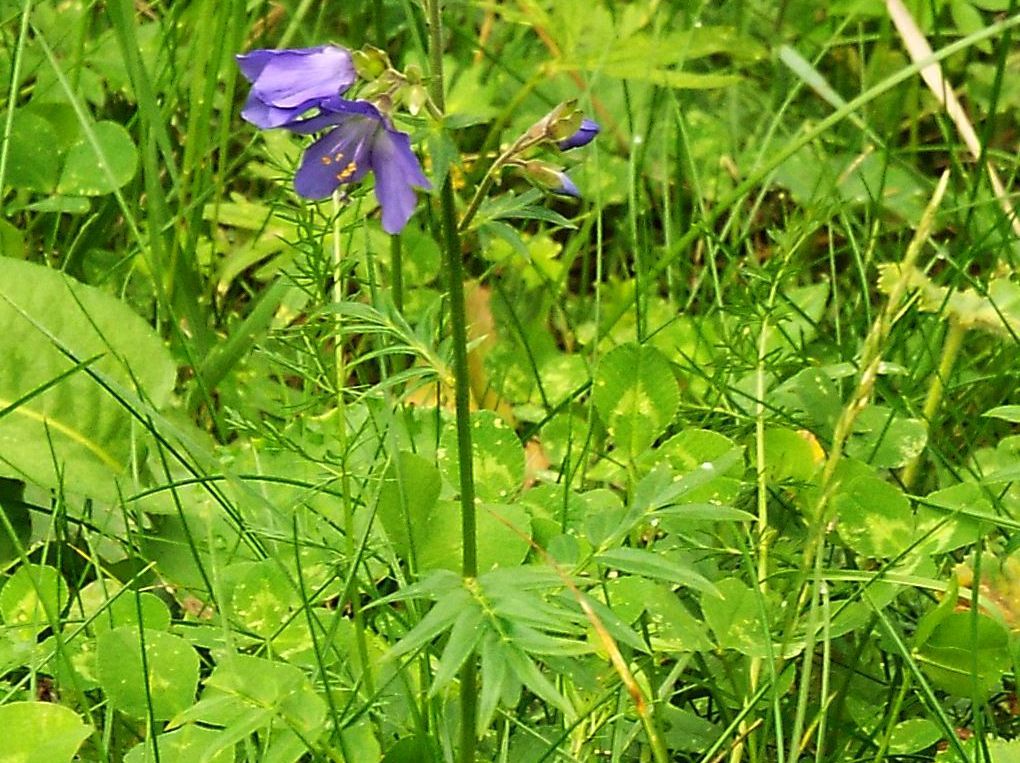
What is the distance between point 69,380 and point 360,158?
0.77 m

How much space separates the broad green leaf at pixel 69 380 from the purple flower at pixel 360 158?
0.56 metres

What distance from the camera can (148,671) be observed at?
1.16 meters

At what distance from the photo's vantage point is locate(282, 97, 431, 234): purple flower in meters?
0.98

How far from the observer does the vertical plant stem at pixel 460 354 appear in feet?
3.22

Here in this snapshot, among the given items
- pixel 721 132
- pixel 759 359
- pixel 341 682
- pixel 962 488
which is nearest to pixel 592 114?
pixel 721 132

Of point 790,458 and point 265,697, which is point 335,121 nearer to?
point 265,697

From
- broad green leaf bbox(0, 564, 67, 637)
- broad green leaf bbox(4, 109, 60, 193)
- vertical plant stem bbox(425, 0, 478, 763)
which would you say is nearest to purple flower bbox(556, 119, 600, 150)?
vertical plant stem bbox(425, 0, 478, 763)

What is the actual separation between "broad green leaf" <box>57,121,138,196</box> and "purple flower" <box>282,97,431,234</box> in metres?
1.04

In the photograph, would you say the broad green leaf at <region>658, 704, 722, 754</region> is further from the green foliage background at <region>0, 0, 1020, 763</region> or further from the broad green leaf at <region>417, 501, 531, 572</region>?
the broad green leaf at <region>417, 501, 531, 572</region>

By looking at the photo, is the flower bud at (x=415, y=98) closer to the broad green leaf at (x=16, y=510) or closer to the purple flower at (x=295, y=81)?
the purple flower at (x=295, y=81)

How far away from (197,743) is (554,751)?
0.30 meters

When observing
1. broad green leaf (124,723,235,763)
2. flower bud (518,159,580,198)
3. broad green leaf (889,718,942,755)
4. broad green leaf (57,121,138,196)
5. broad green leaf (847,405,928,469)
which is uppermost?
flower bud (518,159,580,198)

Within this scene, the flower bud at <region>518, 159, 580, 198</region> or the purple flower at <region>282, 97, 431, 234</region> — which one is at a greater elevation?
the purple flower at <region>282, 97, 431, 234</region>

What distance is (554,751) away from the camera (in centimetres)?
116
